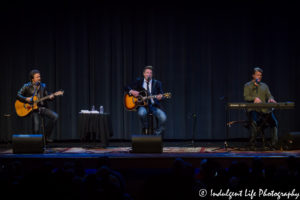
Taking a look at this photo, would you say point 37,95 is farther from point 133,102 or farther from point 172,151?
point 172,151

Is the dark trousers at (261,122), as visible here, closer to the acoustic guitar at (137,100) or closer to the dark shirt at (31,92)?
the acoustic guitar at (137,100)

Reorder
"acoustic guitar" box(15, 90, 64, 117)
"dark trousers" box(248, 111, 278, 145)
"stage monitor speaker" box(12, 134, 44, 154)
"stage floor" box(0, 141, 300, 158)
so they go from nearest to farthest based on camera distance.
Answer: "stage floor" box(0, 141, 300, 158) → "stage monitor speaker" box(12, 134, 44, 154) → "dark trousers" box(248, 111, 278, 145) → "acoustic guitar" box(15, 90, 64, 117)

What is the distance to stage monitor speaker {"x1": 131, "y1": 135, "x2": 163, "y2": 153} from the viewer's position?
635 centimetres

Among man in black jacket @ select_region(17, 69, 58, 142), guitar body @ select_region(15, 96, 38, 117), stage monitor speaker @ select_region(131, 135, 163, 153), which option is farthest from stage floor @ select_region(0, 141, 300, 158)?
guitar body @ select_region(15, 96, 38, 117)

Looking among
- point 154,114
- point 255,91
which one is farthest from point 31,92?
point 255,91

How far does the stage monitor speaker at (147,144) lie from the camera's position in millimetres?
6355

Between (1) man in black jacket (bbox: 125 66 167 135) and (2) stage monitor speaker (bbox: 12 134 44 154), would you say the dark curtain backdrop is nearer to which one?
(1) man in black jacket (bbox: 125 66 167 135)

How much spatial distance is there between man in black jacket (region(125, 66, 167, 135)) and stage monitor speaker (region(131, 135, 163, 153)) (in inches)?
46.2

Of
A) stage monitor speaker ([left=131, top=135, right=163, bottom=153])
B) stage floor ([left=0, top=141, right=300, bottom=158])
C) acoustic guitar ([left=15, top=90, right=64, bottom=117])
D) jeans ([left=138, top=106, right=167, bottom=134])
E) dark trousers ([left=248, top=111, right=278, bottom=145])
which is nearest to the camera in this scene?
stage floor ([left=0, top=141, right=300, bottom=158])

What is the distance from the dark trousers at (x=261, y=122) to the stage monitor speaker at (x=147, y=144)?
2.08 m

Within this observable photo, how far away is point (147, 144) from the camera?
6.37m

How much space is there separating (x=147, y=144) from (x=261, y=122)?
2587mm

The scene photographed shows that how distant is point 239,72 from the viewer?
9.20m
